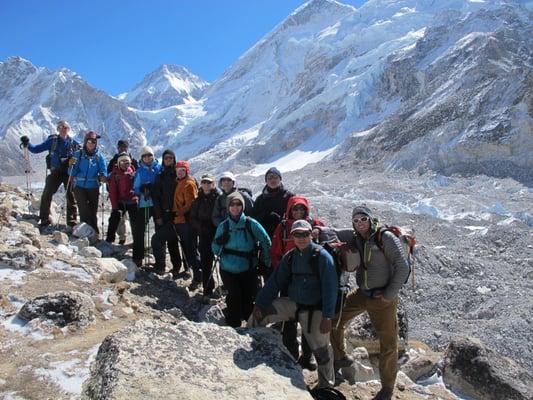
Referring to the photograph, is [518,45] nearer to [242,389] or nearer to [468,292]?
[468,292]

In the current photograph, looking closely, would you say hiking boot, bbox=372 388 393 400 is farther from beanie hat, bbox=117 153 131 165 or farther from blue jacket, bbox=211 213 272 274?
beanie hat, bbox=117 153 131 165

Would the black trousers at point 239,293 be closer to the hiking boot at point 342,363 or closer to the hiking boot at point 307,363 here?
the hiking boot at point 307,363

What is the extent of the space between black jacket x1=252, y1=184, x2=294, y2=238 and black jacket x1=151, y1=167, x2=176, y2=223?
1814mm

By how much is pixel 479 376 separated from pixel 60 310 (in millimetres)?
5371

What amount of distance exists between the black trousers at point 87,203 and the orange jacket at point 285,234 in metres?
4.46

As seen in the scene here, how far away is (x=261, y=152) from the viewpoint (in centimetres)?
7906

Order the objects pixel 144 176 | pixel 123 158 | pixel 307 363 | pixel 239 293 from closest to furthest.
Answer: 1. pixel 307 363
2. pixel 239 293
3. pixel 144 176
4. pixel 123 158

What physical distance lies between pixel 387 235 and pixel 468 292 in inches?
492

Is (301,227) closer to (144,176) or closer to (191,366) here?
(191,366)

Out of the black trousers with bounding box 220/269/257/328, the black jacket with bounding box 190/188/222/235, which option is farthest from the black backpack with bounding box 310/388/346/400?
the black jacket with bounding box 190/188/222/235

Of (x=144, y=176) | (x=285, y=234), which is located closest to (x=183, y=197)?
(x=144, y=176)

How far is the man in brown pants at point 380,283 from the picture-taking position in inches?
201

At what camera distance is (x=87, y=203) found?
30.6ft

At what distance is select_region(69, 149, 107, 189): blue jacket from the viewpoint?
29.4 ft
